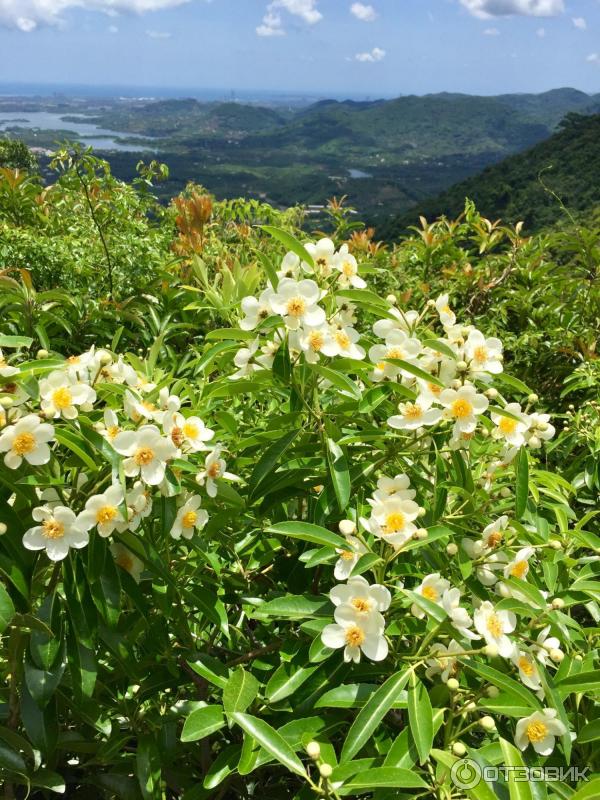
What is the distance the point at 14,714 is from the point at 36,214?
2632 millimetres

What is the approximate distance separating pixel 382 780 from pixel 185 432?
0.60 m

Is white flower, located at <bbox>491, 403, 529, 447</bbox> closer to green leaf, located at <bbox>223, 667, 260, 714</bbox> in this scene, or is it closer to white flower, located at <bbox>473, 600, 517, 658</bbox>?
white flower, located at <bbox>473, 600, 517, 658</bbox>

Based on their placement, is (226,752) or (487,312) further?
(487,312)

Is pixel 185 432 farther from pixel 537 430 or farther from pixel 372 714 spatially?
pixel 537 430

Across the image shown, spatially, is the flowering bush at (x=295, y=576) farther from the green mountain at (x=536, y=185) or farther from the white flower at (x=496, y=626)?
the green mountain at (x=536, y=185)

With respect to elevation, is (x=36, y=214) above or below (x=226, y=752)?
above

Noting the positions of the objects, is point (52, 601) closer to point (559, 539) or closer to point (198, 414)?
point (198, 414)

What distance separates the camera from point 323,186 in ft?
264

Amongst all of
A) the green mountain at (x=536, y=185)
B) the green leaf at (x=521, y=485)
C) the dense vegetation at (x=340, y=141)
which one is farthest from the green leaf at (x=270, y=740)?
the dense vegetation at (x=340, y=141)

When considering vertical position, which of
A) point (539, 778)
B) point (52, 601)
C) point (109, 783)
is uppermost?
point (52, 601)

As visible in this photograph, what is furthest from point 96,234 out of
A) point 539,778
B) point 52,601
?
point 539,778

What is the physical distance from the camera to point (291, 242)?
3.66 ft

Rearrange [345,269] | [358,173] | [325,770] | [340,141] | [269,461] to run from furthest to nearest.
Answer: [340,141]
[358,173]
[345,269]
[269,461]
[325,770]

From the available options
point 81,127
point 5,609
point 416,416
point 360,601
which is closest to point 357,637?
point 360,601
